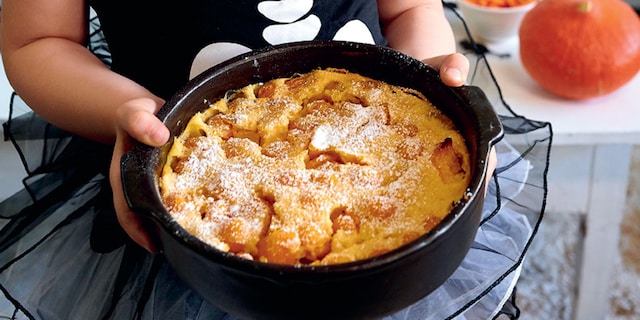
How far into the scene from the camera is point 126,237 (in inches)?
28.1

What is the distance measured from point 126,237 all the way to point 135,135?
0.21m

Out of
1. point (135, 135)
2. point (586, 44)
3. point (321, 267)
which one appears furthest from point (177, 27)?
point (586, 44)

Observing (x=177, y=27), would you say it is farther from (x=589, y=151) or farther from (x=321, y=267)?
(x=589, y=151)

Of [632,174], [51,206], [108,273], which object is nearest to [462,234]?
[108,273]

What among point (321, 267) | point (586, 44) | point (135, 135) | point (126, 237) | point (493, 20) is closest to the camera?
point (321, 267)

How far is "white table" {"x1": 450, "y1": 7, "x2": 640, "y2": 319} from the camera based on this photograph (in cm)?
103

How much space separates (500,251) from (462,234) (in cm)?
23

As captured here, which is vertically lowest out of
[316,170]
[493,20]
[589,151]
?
[589,151]

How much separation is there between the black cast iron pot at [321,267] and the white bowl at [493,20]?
61 cm

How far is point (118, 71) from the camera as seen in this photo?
2.62 feet

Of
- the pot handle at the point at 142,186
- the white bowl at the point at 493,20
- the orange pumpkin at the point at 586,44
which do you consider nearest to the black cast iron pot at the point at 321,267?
the pot handle at the point at 142,186

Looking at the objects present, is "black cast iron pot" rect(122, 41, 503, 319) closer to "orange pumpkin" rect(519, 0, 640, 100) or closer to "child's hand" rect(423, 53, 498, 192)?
"child's hand" rect(423, 53, 498, 192)

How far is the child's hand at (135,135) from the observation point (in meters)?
0.53

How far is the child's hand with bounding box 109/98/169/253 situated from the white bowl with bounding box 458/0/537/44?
2.36ft
